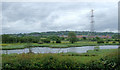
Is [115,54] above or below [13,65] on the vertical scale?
above

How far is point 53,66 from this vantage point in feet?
18.2

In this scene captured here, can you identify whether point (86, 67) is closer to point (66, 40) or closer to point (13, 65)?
point (13, 65)

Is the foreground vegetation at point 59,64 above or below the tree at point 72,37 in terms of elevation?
below

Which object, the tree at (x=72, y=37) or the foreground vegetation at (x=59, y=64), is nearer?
the foreground vegetation at (x=59, y=64)

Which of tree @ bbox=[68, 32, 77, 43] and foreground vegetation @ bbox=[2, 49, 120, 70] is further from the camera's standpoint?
tree @ bbox=[68, 32, 77, 43]

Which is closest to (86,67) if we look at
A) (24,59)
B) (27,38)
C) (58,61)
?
(58,61)

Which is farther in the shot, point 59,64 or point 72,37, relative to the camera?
point 72,37

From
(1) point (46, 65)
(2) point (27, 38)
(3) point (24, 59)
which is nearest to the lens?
(1) point (46, 65)

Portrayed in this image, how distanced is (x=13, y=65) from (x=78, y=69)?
9.68 ft

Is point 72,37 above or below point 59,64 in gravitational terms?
above

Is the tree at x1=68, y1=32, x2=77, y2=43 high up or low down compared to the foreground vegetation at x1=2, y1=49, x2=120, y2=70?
up

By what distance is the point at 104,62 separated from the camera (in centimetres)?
546

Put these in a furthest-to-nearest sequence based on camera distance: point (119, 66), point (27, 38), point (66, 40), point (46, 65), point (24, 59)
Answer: point (66, 40) < point (27, 38) < point (24, 59) < point (46, 65) < point (119, 66)

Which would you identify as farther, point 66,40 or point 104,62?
point 66,40
